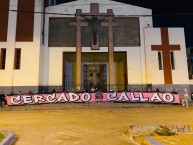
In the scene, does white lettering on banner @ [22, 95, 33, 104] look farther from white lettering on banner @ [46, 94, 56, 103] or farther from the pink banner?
white lettering on banner @ [46, 94, 56, 103]

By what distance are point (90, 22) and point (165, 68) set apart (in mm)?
10127

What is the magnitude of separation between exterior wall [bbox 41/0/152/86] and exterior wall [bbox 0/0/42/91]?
1645 millimetres

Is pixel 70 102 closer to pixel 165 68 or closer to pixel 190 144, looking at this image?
pixel 165 68

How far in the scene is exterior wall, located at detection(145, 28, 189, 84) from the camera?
2572 cm

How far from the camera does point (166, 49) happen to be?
26250mm

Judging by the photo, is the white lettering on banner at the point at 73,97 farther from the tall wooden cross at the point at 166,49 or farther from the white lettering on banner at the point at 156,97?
the tall wooden cross at the point at 166,49

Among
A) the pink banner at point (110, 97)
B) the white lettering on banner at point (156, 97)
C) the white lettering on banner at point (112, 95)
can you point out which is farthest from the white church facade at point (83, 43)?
the white lettering on banner at point (112, 95)

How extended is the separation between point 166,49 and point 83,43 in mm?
9563

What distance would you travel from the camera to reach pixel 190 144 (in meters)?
7.30

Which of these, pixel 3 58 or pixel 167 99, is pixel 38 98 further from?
pixel 167 99

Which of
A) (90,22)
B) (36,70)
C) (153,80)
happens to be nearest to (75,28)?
(90,22)

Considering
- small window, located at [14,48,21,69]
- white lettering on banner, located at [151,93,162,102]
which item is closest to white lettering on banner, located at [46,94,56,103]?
small window, located at [14,48,21,69]

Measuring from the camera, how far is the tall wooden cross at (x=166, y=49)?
2572cm

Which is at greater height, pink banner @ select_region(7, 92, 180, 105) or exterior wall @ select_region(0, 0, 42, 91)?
exterior wall @ select_region(0, 0, 42, 91)
